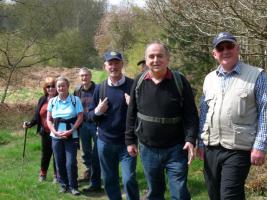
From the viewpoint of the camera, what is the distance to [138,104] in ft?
15.8

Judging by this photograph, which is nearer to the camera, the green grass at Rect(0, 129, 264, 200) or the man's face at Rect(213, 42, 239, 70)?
the man's face at Rect(213, 42, 239, 70)

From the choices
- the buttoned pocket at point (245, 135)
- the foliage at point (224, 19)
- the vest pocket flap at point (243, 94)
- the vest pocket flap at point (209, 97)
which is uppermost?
the foliage at point (224, 19)

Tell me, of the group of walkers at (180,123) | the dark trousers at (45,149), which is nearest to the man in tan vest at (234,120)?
the group of walkers at (180,123)

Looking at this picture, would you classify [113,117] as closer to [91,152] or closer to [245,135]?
[245,135]

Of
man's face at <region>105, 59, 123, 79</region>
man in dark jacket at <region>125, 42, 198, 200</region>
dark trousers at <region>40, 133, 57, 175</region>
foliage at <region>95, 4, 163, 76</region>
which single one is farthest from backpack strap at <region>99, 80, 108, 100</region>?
foliage at <region>95, 4, 163, 76</region>

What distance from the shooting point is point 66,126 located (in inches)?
286

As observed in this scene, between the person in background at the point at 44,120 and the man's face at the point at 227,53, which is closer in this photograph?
the man's face at the point at 227,53

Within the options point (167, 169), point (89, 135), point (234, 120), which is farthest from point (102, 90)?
point (89, 135)

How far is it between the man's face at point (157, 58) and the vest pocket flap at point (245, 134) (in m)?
0.97

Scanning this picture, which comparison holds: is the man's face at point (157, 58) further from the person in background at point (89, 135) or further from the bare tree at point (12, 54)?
the bare tree at point (12, 54)

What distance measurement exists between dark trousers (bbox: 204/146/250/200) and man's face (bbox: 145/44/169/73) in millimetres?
957

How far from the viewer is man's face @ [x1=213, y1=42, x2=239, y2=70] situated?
427 centimetres

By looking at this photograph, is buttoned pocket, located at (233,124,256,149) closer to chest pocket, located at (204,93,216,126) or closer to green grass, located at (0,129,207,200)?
chest pocket, located at (204,93,216,126)

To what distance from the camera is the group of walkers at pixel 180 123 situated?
4172 mm
